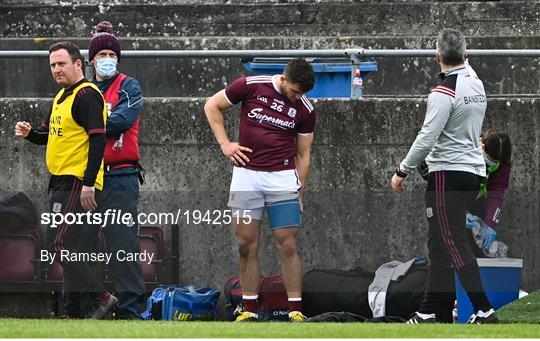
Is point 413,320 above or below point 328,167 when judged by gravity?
below

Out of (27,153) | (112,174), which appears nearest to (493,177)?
(112,174)

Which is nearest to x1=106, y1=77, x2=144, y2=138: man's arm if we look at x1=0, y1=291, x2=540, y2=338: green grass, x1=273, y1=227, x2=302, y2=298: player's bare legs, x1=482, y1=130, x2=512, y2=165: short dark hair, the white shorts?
the white shorts

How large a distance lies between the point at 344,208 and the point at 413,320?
189cm

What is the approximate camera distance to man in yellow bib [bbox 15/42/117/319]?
1136cm

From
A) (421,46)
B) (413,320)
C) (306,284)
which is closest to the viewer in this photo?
(413,320)

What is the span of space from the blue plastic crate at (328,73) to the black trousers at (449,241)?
2.04 m

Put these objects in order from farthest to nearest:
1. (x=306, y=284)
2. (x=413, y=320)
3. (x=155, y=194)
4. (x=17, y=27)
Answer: (x=17, y=27), (x=155, y=194), (x=306, y=284), (x=413, y=320)

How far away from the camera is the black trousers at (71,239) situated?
1148 centimetres

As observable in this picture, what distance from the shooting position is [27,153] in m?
13.3

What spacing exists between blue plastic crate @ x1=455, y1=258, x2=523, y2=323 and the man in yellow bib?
2.56m

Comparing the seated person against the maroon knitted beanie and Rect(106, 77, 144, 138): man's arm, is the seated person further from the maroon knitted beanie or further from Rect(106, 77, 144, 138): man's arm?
the maroon knitted beanie

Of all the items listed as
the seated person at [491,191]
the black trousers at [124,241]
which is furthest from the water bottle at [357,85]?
the black trousers at [124,241]

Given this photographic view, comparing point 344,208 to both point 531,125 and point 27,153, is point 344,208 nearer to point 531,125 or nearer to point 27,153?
point 531,125

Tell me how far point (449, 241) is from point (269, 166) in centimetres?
138
